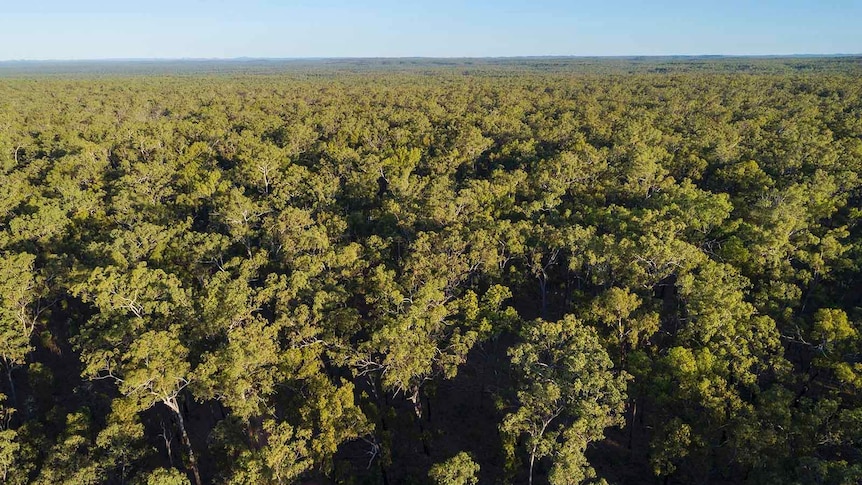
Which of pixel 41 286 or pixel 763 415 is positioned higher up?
pixel 41 286

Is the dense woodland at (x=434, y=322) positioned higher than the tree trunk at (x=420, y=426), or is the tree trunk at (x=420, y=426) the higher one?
the dense woodland at (x=434, y=322)

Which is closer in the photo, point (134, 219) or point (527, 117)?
point (134, 219)

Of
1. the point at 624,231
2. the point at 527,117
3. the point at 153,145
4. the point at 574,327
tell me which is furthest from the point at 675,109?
the point at 153,145

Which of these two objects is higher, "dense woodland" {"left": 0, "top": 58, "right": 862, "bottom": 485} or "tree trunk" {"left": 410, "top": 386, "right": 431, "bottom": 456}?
"dense woodland" {"left": 0, "top": 58, "right": 862, "bottom": 485}

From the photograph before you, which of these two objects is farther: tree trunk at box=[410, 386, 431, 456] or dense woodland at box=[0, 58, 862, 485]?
tree trunk at box=[410, 386, 431, 456]

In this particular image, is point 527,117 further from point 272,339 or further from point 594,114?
point 272,339

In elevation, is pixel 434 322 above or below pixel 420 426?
above

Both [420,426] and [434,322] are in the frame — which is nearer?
[434,322]

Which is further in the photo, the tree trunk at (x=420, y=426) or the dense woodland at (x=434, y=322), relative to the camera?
the tree trunk at (x=420, y=426)
